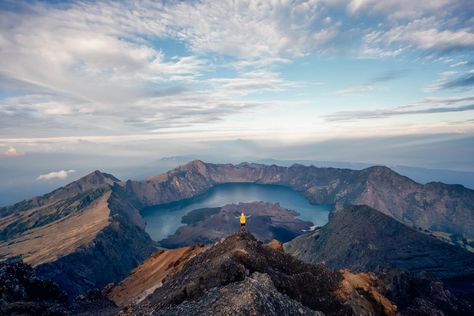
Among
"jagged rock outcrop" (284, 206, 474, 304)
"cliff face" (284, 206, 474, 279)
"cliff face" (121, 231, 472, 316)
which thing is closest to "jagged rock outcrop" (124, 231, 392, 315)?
"cliff face" (121, 231, 472, 316)

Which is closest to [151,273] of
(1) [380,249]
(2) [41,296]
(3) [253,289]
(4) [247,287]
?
(2) [41,296]

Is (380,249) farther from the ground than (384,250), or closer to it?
farther from the ground

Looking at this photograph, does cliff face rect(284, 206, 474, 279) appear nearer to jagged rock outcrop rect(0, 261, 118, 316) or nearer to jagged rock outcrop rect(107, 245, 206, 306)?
jagged rock outcrop rect(107, 245, 206, 306)

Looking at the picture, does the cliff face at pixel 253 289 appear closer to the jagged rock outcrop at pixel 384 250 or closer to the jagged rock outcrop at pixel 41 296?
the jagged rock outcrop at pixel 41 296

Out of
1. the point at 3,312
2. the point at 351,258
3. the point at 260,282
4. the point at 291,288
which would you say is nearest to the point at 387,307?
the point at 291,288

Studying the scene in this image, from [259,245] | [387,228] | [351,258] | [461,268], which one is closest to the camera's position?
[259,245]

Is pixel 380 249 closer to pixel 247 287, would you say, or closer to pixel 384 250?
pixel 384 250

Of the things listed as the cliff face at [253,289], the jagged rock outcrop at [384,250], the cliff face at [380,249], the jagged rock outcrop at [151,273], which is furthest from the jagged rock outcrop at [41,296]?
the cliff face at [380,249]

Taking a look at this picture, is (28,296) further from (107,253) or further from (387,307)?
(107,253)

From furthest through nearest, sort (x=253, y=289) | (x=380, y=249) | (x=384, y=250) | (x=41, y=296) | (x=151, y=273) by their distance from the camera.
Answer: (x=380, y=249), (x=384, y=250), (x=151, y=273), (x=41, y=296), (x=253, y=289)
